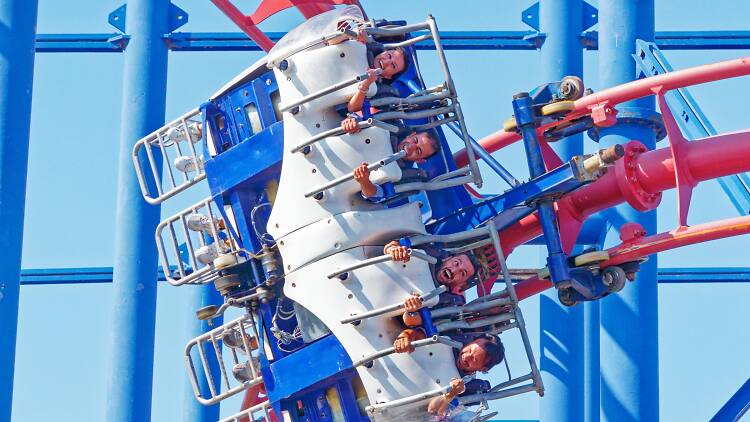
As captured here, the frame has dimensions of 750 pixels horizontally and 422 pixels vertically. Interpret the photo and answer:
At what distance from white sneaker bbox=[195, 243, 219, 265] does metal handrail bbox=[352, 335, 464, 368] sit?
1440 mm

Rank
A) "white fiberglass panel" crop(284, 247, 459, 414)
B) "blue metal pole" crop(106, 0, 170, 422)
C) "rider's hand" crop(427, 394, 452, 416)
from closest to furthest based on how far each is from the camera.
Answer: "rider's hand" crop(427, 394, 452, 416) < "white fiberglass panel" crop(284, 247, 459, 414) < "blue metal pole" crop(106, 0, 170, 422)

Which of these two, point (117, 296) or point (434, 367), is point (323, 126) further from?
point (117, 296)

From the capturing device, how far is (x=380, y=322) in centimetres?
996

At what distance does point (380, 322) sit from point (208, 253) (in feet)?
5.00

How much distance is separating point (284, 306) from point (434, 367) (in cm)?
118

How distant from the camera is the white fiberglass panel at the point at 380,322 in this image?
9.82m

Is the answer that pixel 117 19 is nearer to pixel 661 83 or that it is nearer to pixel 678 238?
pixel 661 83

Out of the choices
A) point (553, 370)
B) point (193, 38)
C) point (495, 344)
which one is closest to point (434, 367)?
point (495, 344)

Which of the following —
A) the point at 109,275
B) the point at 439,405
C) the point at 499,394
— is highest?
the point at 109,275

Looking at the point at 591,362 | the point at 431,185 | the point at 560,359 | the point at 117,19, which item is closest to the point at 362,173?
the point at 431,185

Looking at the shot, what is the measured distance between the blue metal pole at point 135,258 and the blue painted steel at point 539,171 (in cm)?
425

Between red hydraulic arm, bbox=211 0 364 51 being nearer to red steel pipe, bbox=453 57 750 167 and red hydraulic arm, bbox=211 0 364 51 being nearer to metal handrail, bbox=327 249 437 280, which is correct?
red steel pipe, bbox=453 57 750 167

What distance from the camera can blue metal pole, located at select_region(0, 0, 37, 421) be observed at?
1025 cm

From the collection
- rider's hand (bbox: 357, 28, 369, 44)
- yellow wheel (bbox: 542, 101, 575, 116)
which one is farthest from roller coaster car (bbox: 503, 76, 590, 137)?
rider's hand (bbox: 357, 28, 369, 44)
